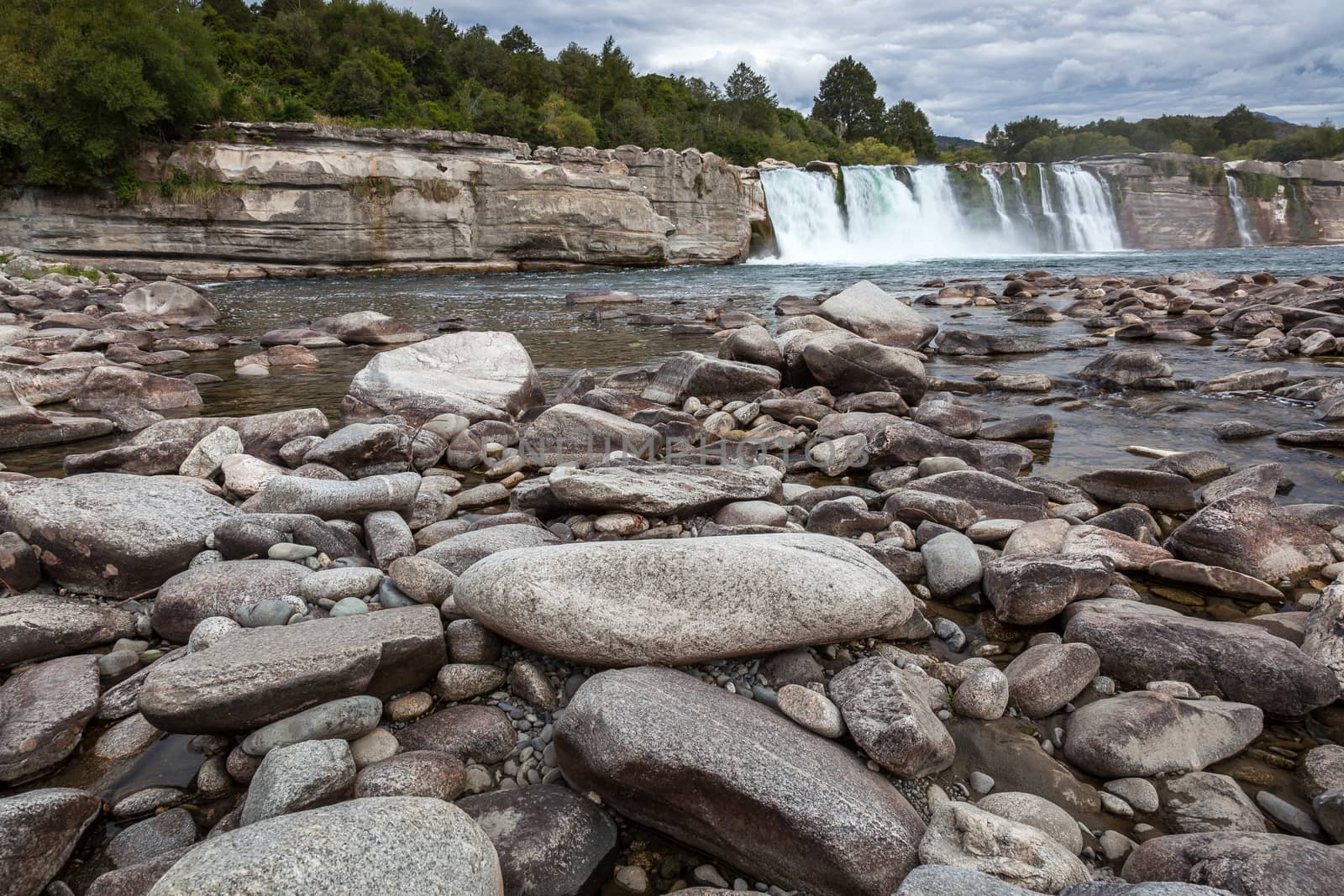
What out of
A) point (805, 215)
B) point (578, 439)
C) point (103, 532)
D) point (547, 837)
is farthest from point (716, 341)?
point (805, 215)

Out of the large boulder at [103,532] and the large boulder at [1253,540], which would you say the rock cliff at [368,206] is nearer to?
the large boulder at [103,532]

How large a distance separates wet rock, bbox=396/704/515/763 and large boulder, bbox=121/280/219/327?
55.6 feet

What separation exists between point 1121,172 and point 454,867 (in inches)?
2526

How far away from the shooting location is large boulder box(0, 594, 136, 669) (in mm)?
3150

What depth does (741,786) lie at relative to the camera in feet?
7.60

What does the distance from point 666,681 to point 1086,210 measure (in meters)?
54.6

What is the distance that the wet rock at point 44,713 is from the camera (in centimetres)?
259

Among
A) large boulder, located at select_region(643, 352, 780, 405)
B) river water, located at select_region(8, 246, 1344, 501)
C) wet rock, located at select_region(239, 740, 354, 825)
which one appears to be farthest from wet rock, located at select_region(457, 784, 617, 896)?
large boulder, located at select_region(643, 352, 780, 405)

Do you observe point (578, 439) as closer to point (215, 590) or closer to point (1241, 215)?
point (215, 590)

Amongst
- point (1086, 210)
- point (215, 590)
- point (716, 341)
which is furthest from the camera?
point (1086, 210)

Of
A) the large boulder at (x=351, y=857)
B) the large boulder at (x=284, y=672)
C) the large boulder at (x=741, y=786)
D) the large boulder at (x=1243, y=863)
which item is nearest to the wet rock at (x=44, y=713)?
the large boulder at (x=284, y=672)

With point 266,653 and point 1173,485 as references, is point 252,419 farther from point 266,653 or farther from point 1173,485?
point 1173,485

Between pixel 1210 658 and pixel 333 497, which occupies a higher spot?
pixel 333 497

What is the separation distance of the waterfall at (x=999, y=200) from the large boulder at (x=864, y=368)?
41555 mm
